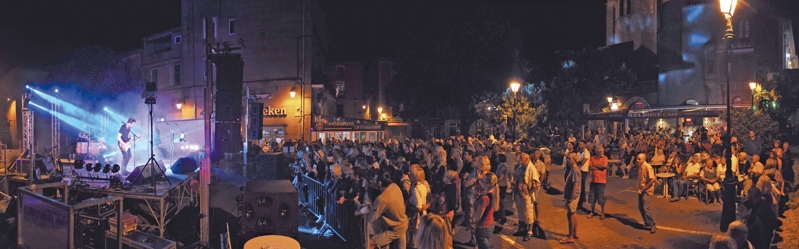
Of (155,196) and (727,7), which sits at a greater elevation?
(727,7)

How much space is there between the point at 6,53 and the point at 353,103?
98.4 feet

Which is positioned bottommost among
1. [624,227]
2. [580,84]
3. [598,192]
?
[624,227]

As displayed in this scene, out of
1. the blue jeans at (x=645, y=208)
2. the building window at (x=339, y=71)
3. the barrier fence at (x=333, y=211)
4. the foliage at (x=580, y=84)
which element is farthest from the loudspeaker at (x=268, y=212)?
the building window at (x=339, y=71)

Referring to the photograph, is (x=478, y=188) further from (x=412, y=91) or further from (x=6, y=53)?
(x=6, y=53)

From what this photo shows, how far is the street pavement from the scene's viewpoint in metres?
9.05

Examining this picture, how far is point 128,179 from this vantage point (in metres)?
13.0

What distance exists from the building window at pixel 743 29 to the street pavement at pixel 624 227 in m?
40.1

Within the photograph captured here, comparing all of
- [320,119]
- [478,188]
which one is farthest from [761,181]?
[320,119]

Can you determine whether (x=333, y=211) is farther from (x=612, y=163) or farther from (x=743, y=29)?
(x=743, y=29)

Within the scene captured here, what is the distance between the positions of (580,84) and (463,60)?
548 inches

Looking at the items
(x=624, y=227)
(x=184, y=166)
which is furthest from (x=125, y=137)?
(x=624, y=227)

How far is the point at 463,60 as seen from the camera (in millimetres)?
32281

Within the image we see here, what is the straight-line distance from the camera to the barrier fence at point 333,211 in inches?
327

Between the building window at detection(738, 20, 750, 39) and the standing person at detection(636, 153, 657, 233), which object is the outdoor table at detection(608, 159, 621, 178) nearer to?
the standing person at detection(636, 153, 657, 233)
